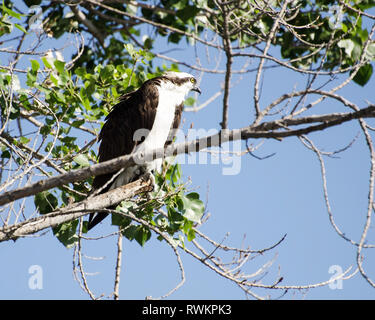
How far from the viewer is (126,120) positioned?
5047 mm

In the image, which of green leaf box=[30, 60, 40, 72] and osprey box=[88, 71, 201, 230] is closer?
green leaf box=[30, 60, 40, 72]

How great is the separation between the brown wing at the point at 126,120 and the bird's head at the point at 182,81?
0.38m

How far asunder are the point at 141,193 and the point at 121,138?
25.5 inches

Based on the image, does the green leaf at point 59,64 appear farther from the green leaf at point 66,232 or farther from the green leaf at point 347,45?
the green leaf at point 347,45

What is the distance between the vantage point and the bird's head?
5.39m

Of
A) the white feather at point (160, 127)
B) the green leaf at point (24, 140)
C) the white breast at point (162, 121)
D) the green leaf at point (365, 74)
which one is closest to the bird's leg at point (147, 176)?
the white feather at point (160, 127)

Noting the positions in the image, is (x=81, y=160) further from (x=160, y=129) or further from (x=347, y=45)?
(x=347, y=45)

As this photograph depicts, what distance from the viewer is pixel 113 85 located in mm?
5121

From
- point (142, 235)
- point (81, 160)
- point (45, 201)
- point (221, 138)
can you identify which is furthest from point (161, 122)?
point (221, 138)

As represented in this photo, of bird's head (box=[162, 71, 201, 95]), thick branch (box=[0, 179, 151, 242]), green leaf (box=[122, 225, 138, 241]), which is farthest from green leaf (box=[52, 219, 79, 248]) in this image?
bird's head (box=[162, 71, 201, 95])

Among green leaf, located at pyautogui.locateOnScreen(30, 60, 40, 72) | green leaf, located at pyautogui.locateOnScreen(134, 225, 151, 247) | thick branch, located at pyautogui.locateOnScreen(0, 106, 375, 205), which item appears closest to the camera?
thick branch, located at pyautogui.locateOnScreen(0, 106, 375, 205)

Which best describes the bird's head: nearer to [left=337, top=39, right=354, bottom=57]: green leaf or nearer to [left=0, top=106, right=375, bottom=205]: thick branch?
[left=337, top=39, right=354, bottom=57]: green leaf

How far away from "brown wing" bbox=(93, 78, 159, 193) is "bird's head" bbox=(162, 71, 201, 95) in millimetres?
375

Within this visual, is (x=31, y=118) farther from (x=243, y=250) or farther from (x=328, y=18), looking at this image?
(x=328, y=18)
